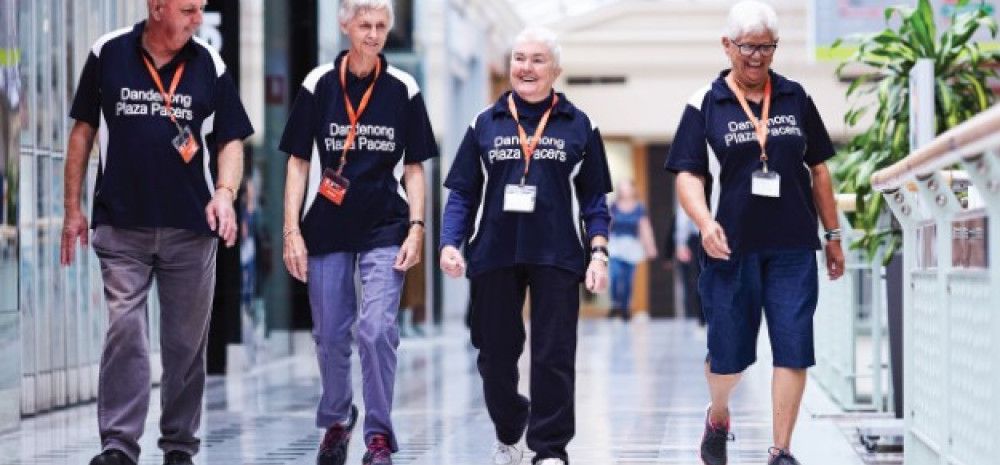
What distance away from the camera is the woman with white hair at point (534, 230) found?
6.79 meters

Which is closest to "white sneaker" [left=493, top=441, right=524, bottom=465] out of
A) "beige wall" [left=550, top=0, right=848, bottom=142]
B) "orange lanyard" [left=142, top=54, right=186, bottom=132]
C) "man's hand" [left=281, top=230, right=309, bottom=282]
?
"man's hand" [left=281, top=230, right=309, bottom=282]

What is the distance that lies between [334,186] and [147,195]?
2.04ft

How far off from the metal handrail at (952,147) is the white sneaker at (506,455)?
68.0 inches

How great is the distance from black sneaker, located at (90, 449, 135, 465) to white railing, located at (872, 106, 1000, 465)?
2.48 metres

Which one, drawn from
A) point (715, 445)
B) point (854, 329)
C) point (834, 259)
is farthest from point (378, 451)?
point (854, 329)

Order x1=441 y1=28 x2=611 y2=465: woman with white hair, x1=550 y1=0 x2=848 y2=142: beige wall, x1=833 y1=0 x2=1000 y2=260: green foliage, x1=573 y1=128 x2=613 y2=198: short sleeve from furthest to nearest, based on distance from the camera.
A: x1=550 y1=0 x2=848 y2=142: beige wall < x1=833 y1=0 x2=1000 y2=260: green foliage < x1=573 y1=128 x2=613 y2=198: short sleeve < x1=441 y1=28 x2=611 y2=465: woman with white hair

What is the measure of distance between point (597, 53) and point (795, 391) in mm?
24491

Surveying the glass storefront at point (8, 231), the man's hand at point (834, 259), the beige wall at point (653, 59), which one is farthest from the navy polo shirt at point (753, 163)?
the beige wall at point (653, 59)

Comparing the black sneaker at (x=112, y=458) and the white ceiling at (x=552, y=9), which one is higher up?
the white ceiling at (x=552, y=9)

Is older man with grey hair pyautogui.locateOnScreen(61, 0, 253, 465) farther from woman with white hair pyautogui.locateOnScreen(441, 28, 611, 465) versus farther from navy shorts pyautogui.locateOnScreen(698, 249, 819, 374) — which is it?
navy shorts pyautogui.locateOnScreen(698, 249, 819, 374)

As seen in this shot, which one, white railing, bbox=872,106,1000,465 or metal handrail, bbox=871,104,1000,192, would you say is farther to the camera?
white railing, bbox=872,106,1000,465

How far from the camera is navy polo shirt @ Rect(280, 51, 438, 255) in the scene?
Answer: 684cm

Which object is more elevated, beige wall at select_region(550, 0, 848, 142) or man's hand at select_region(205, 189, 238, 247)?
beige wall at select_region(550, 0, 848, 142)

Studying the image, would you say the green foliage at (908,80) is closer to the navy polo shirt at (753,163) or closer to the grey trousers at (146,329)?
the navy polo shirt at (753,163)
